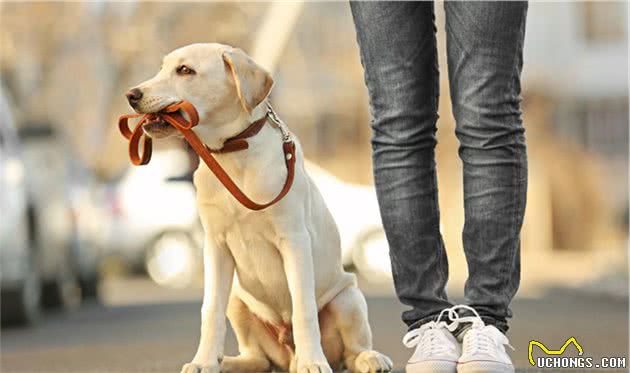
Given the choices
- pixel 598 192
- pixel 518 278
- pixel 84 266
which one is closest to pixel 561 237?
pixel 598 192

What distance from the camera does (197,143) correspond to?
→ 479 centimetres

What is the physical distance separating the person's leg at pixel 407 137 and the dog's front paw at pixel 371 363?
0.57 ft

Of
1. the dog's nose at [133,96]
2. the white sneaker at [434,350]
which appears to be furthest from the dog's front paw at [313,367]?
the dog's nose at [133,96]

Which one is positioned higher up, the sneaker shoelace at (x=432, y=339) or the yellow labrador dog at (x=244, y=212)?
the yellow labrador dog at (x=244, y=212)

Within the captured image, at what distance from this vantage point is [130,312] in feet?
41.4

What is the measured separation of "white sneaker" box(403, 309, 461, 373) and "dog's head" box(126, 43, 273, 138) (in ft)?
3.24

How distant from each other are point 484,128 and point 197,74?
1007mm

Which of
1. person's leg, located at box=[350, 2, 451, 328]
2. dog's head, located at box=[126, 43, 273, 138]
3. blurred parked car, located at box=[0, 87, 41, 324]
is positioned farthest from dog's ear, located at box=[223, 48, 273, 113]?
blurred parked car, located at box=[0, 87, 41, 324]

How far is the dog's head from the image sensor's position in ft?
15.6

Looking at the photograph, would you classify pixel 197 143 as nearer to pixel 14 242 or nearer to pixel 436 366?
pixel 436 366

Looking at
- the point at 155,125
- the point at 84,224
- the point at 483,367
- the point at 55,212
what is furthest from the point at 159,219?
the point at 483,367

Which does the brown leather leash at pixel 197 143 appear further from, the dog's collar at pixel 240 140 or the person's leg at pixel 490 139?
the person's leg at pixel 490 139

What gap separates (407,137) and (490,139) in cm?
30

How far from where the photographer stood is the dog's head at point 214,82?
15.6 feet
